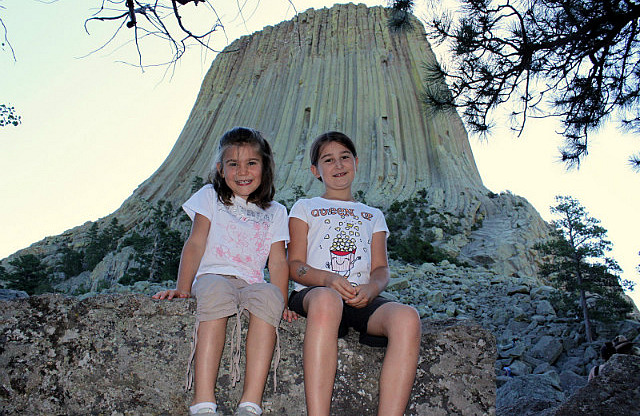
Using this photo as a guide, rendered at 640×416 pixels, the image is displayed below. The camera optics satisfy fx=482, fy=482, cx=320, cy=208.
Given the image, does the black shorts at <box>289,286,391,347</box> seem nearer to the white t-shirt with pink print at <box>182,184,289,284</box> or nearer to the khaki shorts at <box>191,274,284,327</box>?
the khaki shorts at <box>191,274,284,327</box>

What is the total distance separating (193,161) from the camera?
22.2 m

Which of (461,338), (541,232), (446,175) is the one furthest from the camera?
(446,175)

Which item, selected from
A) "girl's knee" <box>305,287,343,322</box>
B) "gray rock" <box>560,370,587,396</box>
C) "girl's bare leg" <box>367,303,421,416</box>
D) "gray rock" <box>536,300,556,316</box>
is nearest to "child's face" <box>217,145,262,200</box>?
"girl's knee" <box>305,287,343,322</box>

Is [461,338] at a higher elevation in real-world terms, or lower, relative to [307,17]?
lower

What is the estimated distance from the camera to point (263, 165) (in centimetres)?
253

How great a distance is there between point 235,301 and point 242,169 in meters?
0.76

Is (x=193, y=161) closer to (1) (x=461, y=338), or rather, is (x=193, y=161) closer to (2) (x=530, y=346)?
(2) (x=530, y=346)

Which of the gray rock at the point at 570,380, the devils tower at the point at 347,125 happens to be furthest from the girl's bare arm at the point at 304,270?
the devils tower at the point at 347,125

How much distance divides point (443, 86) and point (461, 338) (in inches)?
116

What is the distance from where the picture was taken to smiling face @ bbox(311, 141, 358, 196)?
2609 millimetres

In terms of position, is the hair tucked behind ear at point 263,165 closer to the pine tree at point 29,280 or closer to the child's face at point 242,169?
the child's face at point 242,169

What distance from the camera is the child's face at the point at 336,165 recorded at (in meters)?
2.61

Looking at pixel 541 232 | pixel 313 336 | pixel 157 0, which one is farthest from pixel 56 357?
pixel 541 232

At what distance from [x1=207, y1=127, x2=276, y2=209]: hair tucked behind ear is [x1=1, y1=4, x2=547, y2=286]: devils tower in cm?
1223
